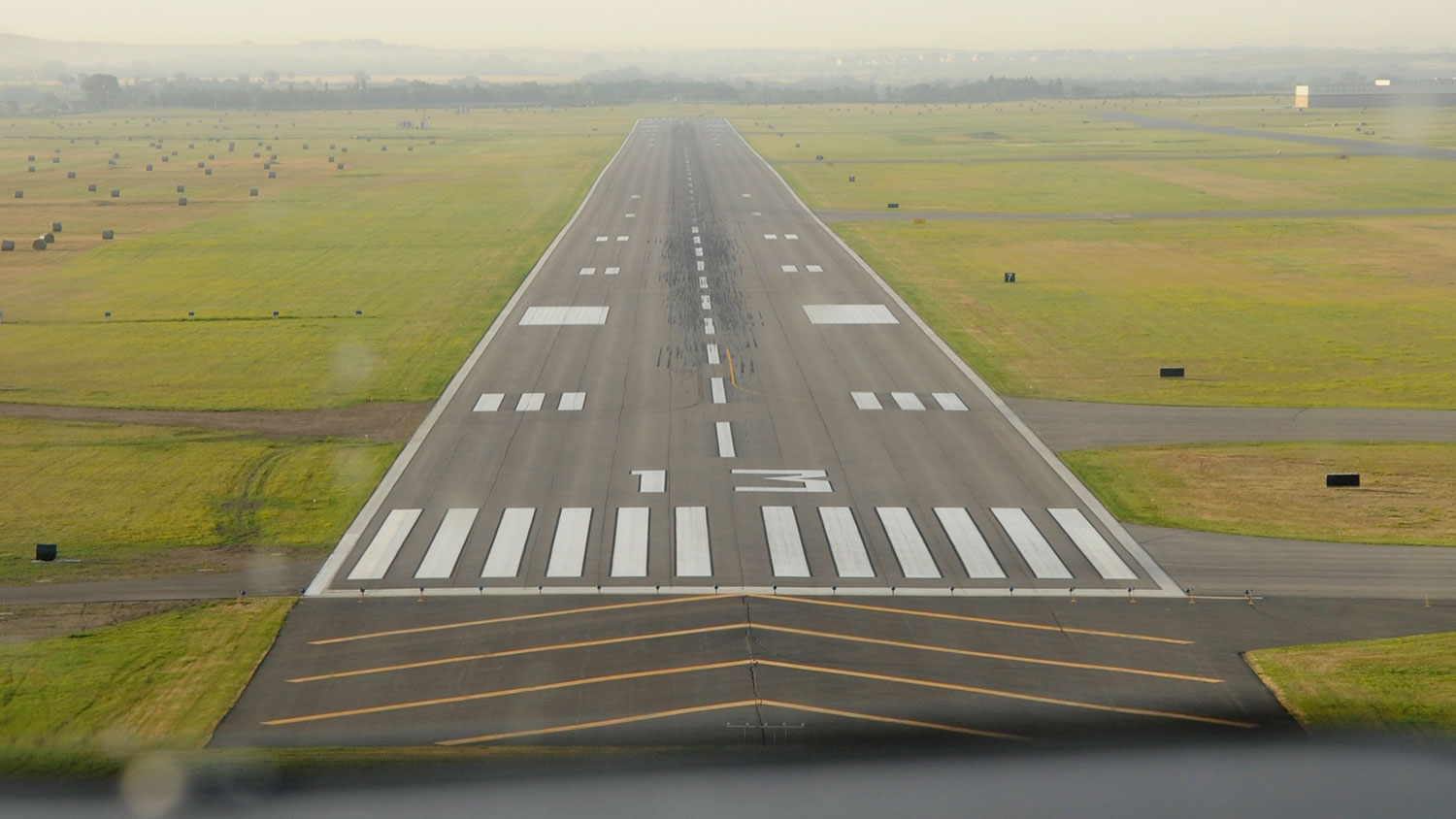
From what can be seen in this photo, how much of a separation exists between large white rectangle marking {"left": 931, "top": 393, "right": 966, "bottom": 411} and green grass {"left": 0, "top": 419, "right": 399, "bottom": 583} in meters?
20.4

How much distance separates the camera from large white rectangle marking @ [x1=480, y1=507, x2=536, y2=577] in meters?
32.6

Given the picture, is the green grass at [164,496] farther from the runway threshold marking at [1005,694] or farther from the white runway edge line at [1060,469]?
the white runway edge line at [1060,469]

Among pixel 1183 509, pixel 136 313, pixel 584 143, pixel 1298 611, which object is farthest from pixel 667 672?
pixel 584 143

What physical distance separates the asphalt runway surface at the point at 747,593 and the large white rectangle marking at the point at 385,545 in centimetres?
8

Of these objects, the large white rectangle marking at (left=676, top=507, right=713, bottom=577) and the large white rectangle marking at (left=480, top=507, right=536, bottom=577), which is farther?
the large white rectangle marking at (left=480, top=507, right=536, bottom=577)

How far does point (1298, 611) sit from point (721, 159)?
5234 inches

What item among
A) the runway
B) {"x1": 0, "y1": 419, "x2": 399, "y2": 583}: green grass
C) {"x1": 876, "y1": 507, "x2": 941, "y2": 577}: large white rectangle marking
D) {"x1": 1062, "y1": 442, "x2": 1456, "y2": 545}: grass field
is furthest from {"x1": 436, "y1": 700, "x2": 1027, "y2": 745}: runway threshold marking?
{"x1": 1062, "y1": 442, "x2": 1456, "y2": 545}: grass field

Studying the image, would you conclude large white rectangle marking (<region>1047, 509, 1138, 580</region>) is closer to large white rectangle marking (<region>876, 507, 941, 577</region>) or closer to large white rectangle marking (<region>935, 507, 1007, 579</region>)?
large white rectangle marking (<region>935, 507, 1007, 579</region>)

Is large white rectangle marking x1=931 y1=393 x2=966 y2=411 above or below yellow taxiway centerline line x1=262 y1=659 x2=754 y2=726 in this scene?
above

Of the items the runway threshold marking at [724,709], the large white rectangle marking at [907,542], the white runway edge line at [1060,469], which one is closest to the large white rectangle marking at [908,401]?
the white runway edge line at [1060,469]

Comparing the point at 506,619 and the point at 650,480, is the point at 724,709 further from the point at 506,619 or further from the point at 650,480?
the point at 650,480

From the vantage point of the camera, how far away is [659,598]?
30703mm

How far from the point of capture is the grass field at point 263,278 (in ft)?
175

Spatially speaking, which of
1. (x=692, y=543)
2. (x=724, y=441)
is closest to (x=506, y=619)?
(x=692, y=543)
